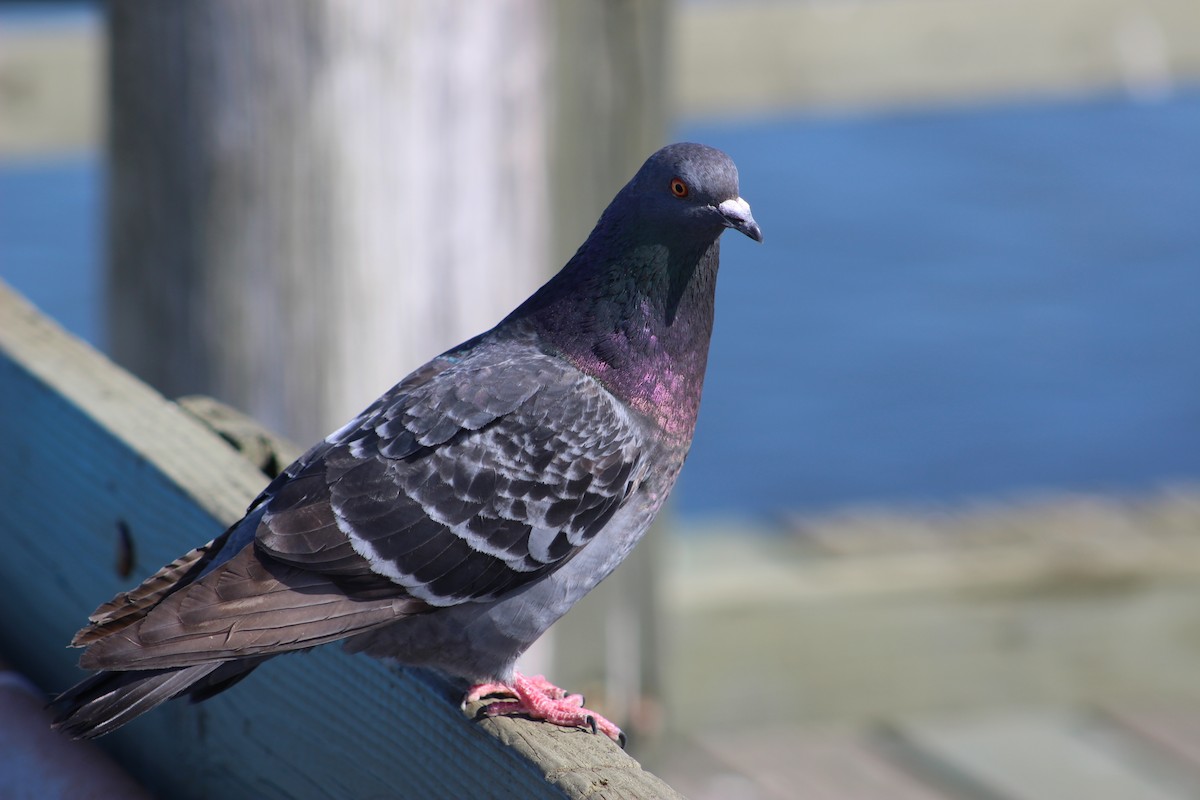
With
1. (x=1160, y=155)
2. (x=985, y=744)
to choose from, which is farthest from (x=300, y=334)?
(x=1160, y=155)

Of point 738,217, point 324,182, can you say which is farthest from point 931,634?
point 738,217

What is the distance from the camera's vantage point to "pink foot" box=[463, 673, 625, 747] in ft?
6.70

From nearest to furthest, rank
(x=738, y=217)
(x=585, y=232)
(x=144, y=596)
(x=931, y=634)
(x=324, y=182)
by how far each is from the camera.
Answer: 1. (x=144, y=596)
2. (x=738, y=217)
3. (x=324, y=182)
4. (x=585, y=232)
5. (x=931, y=634)

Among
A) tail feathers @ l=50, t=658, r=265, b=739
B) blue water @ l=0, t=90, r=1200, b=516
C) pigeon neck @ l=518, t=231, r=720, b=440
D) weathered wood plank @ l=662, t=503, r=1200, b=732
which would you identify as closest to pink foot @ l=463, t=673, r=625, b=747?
tail feathers @ l=50, t=658, r=265, b=739

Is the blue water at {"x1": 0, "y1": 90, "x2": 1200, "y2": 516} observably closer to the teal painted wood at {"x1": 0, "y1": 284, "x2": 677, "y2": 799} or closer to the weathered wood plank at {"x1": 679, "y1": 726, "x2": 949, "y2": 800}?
the weathered wood plank at {"x1": 679, "y1": 726, "x2": 949, "y2": 800}

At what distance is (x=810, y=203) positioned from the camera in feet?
33.2

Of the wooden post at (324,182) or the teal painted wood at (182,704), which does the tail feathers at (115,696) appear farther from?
the wooden post at (324,182)

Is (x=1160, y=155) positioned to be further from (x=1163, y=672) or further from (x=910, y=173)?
(x=1163, y=672)

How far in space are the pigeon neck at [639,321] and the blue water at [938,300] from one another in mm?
3940

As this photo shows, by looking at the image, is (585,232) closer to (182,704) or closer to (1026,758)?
(182,704)

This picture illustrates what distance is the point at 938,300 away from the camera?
9.02 meters

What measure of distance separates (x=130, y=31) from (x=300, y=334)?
0.72 meters

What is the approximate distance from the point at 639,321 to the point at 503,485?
0.31 m

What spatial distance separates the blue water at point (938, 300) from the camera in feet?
24.2
